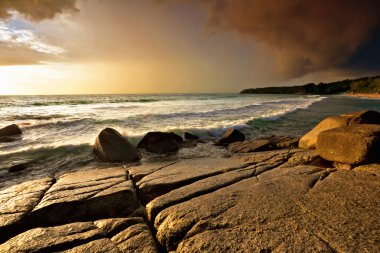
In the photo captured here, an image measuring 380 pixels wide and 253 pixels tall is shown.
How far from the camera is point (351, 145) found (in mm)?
4613

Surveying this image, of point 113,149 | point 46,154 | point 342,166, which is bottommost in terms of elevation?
point 46,154

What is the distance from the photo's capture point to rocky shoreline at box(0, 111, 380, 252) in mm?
2449

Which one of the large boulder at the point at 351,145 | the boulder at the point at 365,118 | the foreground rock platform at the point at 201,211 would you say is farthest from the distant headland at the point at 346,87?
the foreground rock platform at the point at 201,211

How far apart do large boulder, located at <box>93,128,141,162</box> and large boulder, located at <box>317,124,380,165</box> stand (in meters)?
4.87

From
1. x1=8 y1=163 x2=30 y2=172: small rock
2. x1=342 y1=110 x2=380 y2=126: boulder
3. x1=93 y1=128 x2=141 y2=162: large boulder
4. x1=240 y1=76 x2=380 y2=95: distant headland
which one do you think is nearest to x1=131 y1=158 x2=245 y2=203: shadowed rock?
x1=93 y1=128 x2=141 y2=162: large boulder

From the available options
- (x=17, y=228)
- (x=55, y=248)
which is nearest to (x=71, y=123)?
(x=17, y=228)

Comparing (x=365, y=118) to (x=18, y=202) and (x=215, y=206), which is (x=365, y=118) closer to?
(x=215, y=206)

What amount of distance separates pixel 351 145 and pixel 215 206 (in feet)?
10.6

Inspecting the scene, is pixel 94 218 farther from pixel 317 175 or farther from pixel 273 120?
pixel 273 120

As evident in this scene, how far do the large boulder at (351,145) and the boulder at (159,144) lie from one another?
452cm

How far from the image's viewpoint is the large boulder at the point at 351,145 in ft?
14.3

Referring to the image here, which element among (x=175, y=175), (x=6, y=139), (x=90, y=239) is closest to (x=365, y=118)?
(x=175, y=175)

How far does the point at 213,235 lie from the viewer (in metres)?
2.49

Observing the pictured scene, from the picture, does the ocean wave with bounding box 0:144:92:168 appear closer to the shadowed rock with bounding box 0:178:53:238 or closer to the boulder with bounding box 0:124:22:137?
the shadowed rock with bounding box 0:178:53:238
